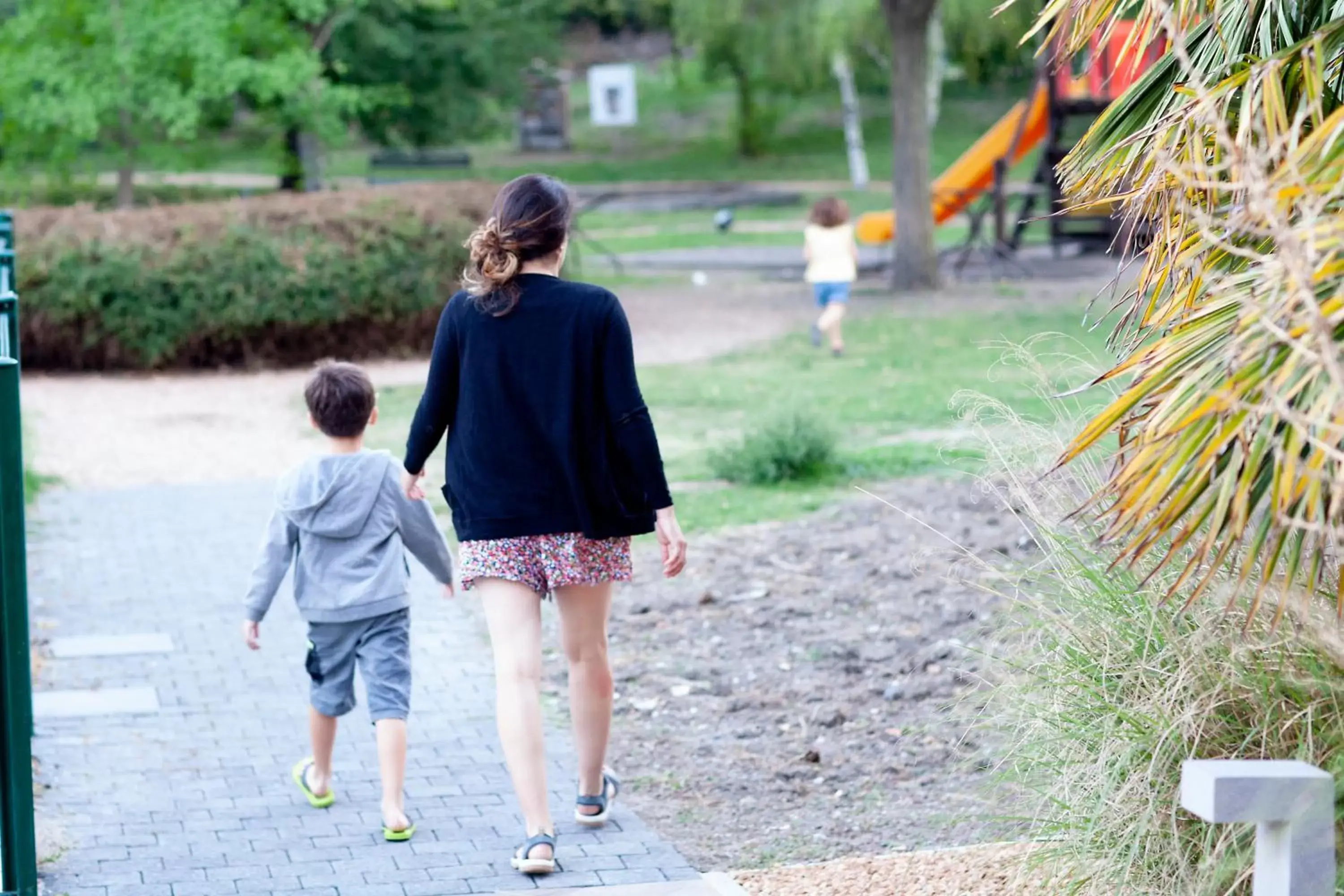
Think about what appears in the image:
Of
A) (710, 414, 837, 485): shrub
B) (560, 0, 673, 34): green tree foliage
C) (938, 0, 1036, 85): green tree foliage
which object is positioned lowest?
(710, 414, 837, 485): shrub

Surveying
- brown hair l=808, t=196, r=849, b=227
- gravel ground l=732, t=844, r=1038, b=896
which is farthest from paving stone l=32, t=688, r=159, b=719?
brown hair l=808, t=196, r=849, b=227

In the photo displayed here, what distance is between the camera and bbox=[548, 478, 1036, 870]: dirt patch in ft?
15.7

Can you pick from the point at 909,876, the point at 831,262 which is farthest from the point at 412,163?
the point at 909,876

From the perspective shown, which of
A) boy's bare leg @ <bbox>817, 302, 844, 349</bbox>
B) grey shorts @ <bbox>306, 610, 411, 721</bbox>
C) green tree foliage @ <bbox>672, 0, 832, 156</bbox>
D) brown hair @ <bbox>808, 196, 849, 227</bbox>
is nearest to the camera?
grey shorts @ <bbox>306, 610, 411, 721</bbox>

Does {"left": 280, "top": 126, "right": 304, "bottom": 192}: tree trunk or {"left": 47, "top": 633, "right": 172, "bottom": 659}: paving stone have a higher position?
{"left": 280, "top": 126, "right": 304, "bottom": 192}: tree trunk

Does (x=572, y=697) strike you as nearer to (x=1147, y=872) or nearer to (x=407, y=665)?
(x=407, y=665)

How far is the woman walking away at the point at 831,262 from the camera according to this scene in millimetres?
15039

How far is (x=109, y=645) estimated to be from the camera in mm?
6863

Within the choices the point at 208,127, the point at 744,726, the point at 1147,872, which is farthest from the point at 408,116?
the point at 1147,872

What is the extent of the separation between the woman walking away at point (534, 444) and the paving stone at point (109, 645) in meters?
2.97

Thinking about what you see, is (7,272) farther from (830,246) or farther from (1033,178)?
(1033,178)

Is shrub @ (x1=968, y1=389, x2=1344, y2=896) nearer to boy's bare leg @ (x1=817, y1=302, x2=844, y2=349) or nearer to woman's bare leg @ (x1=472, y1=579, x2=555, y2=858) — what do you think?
woman's bare leg @ (x1=472, y1=579, x2=555, y2=858)

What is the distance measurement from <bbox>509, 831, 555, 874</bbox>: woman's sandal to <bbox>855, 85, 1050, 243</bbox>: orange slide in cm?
1708

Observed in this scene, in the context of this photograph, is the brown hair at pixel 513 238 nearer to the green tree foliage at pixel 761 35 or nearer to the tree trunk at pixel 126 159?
the tree trunk at pixel 126 159
